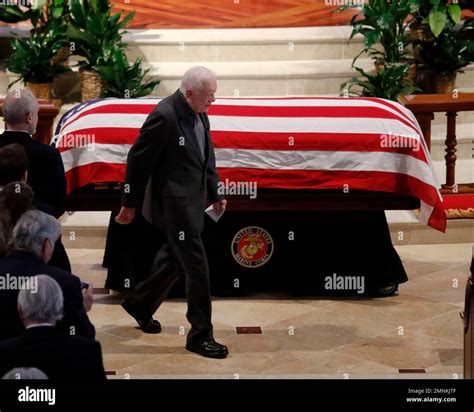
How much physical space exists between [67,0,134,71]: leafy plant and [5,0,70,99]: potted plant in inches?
5.3

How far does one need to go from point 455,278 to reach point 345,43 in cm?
380

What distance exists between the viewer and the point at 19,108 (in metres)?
6.61

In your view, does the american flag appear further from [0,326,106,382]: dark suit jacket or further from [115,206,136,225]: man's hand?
[0,326,106,382]: dark suit jacket

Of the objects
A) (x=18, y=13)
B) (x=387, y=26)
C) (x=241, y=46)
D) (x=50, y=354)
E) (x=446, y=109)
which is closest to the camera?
(x=50, y=354)

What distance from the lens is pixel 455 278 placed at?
914cm

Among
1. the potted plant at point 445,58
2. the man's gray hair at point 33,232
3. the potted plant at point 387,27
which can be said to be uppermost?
the potted plant at point 387,27

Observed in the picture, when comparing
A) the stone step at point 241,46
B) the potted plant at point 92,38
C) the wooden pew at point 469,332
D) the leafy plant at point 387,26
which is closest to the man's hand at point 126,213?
the wooden pew at point 469,332

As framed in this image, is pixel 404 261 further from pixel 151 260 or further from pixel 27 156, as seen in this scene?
pixel 27 156

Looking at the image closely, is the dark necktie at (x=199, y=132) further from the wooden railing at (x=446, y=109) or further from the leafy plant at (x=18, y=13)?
the leafy plant at (x=18, y=13)

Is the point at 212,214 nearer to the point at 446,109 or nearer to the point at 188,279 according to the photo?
the point at 188,279

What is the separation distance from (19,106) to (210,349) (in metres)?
1.83

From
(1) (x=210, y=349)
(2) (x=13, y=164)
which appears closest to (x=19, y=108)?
(2) (x=13, y=164)

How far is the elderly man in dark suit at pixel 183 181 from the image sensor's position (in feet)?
23.9
